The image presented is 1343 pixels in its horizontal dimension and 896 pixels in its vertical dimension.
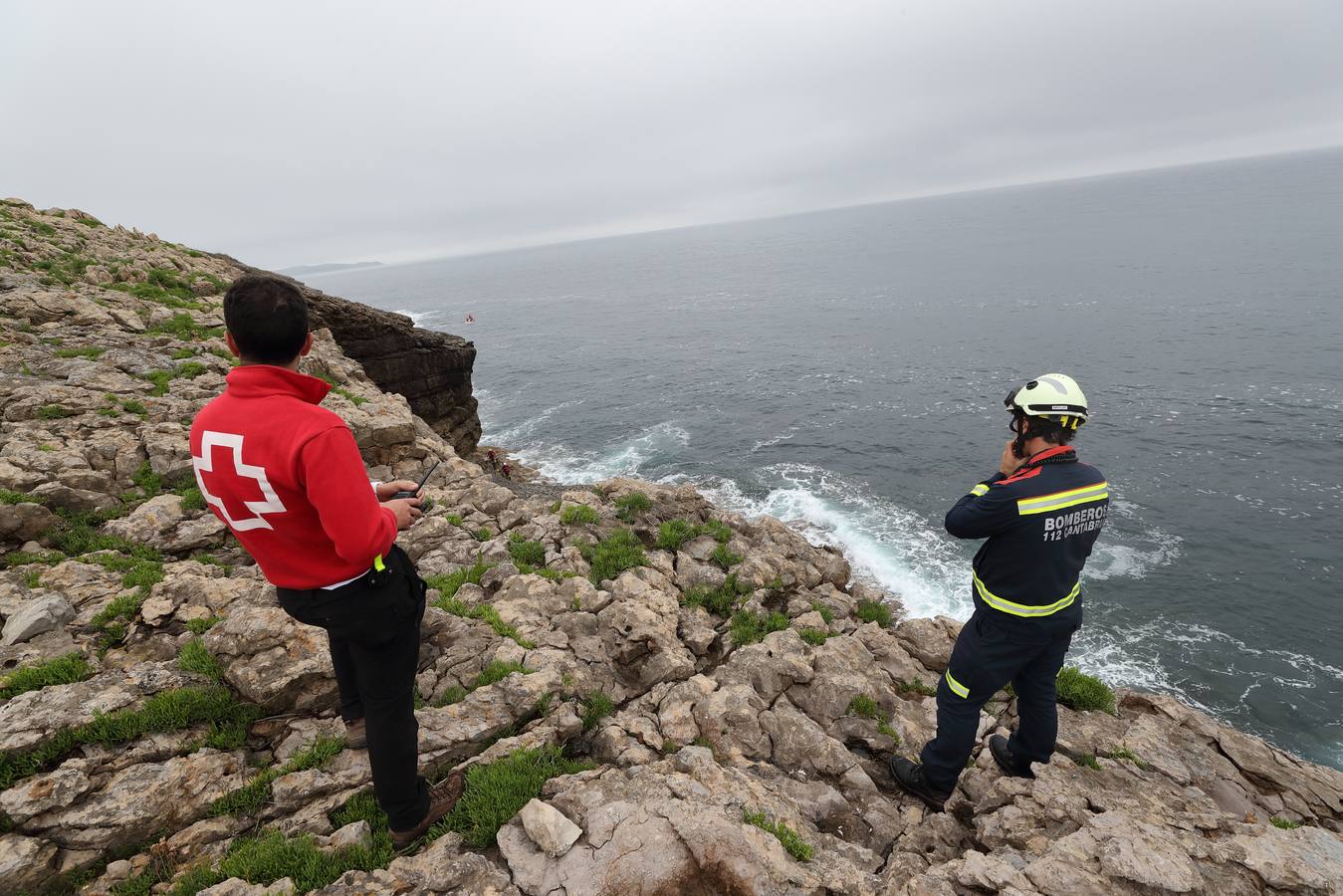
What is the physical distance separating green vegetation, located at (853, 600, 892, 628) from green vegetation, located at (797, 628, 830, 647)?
1.75 m

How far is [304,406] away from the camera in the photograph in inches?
Result: 135

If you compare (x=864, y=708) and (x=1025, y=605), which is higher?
(x=1025, y=605)

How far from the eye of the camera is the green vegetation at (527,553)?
10477 mm

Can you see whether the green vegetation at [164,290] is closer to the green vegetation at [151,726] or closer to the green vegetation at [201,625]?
the green vegetation at [201,625]

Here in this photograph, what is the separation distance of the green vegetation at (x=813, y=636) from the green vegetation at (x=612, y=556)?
3.36 m

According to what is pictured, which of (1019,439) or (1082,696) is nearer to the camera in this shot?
(1019,439)

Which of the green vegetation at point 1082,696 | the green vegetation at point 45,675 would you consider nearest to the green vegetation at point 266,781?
the green vegetation at point 45,675

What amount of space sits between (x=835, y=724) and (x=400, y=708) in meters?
6.00

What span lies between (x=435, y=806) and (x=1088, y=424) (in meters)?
49.9

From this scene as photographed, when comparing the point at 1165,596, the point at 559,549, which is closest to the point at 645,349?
the point at 1165,596

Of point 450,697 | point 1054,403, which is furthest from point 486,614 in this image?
point 1054,403

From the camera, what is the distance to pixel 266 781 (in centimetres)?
538

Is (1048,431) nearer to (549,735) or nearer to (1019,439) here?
(1019,439)

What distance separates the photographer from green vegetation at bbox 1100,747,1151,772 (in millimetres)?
6879
